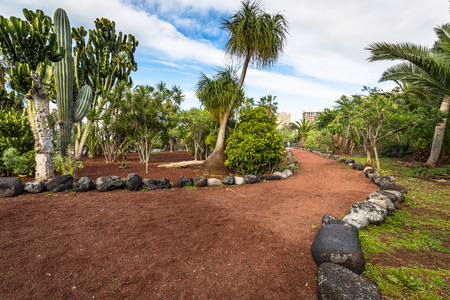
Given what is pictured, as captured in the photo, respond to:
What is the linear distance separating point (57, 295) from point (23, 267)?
80cm

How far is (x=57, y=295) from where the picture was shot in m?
1.88

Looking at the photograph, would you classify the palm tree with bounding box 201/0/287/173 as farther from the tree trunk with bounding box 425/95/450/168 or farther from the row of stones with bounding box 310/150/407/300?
the tree trunk with bounding box 425/95/450/168

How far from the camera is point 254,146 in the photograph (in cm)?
727

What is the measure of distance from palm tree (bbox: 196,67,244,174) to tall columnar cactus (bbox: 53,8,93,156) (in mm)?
5048

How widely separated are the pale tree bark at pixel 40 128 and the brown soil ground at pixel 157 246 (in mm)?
1691

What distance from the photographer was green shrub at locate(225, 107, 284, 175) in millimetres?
7344

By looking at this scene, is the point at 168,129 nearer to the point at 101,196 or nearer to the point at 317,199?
the point at 101,196

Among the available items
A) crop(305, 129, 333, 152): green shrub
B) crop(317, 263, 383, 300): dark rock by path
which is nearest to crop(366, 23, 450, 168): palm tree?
crop(317, 263, 383, 300): dark rock by path

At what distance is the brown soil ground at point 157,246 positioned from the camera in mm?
2006

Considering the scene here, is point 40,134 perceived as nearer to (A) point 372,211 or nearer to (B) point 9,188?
(B) point 9,188

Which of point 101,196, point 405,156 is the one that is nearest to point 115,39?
point 101,196

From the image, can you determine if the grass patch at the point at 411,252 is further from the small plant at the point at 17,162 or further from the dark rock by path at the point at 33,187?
the small plant at the point at 17,162

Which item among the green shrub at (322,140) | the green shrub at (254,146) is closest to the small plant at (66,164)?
the green shrub at (254,146)

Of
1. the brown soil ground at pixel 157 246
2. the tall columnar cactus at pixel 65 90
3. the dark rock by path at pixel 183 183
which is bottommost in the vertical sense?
the brown soil ground at pixel 157 246
